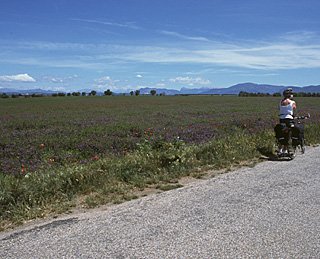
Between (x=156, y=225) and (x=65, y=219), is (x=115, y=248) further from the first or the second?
(x=65, y=219)

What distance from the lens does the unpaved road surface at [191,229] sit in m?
4.02

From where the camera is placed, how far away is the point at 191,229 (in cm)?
464

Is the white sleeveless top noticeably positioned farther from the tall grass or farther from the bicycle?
the tall grass

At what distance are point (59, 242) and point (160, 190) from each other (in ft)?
8.99

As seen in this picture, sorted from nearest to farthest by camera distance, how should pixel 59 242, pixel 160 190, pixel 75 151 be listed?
pixel 59 242 < pixel 160 190 < pixel 75 151

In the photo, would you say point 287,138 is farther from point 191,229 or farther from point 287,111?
point 191,229

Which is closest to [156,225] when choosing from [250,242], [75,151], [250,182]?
[250,242]

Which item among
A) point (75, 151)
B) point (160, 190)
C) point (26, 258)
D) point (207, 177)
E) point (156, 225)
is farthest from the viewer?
point (75, 151)

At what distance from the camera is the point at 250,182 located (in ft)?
23.6

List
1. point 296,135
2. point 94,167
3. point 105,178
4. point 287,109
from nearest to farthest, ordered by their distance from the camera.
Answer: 1. point 105,178
2. point 94,167
3. point 287,109
4. point 296,135

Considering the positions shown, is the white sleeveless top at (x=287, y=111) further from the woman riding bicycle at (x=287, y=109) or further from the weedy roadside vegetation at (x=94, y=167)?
the weedy roadside vegetation at (x=94, y=167)

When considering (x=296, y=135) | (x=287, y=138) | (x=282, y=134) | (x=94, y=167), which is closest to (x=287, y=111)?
(x=282, y=134)

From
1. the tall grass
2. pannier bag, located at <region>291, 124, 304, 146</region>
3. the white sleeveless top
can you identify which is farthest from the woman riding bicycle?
the tall grass

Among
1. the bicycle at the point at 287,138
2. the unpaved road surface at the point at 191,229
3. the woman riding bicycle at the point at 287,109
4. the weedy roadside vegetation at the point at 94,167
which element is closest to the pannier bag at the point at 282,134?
the bicycle at the point at 287,138
